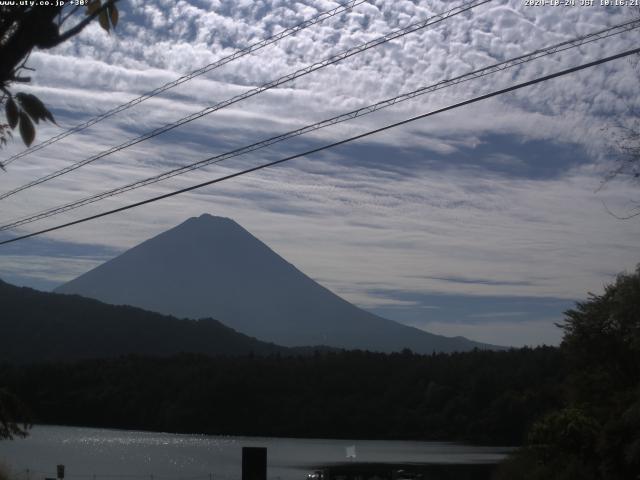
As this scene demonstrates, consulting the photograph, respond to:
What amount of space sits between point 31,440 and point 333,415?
111ft

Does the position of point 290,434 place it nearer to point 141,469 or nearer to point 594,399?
point 141,469

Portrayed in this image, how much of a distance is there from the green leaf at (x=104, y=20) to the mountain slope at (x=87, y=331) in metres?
123

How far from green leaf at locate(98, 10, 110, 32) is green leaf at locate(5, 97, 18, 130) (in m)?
0.56

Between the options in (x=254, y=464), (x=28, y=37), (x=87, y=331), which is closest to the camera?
(x=28, y=37)

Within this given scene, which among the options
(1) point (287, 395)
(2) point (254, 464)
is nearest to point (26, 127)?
(2) point (254, 464)

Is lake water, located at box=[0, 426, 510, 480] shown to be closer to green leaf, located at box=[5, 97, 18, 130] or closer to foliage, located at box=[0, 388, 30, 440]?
foliage, located at box=[0, 388, 30, 440]

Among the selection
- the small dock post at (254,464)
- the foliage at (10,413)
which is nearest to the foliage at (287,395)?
the foliage at (10,413)

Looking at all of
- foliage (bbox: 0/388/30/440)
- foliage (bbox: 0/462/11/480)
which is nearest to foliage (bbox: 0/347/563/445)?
foliage (bbox: 0/462/11/480)

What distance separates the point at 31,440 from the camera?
93250 mm

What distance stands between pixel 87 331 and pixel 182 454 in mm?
71866

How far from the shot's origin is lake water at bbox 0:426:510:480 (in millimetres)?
61875

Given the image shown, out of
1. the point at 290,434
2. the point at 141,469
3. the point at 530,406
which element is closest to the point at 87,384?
the point at 290,434

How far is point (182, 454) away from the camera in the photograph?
79688 millimetres

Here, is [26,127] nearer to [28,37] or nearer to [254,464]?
[28,37]
